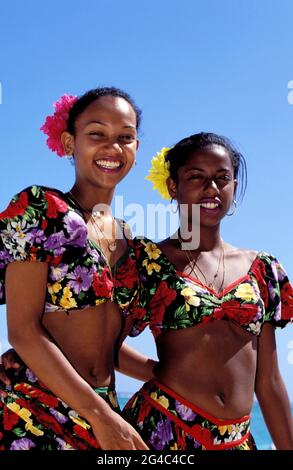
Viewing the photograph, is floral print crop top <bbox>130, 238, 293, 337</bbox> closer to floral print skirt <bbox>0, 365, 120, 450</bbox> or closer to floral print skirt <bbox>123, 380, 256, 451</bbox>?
floral print skirt <bbox>123, 380, 256, 451</bbox>

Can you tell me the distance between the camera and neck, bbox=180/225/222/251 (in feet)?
13.2

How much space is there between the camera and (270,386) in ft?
12.6

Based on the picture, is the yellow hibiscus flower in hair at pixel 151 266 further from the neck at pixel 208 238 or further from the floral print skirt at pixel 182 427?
the floral print skirt at pixel 182 427

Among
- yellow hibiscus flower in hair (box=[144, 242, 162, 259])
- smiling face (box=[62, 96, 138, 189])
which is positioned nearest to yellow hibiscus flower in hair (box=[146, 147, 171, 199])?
yellow hibiscus flower in hair (box=[144, 242, 162, 259])

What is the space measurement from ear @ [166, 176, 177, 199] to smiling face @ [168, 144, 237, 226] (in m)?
0.12

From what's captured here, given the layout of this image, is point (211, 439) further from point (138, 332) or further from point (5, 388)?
point (5, 388)

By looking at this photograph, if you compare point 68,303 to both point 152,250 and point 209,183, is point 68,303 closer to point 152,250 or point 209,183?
point 152,250

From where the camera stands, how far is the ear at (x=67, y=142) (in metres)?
3.65

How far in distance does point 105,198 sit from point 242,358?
1100 mm

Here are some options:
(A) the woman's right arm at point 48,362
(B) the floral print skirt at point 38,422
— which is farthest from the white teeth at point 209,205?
(B) the floral print skirt at point 38,422

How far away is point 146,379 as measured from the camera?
13.0ft

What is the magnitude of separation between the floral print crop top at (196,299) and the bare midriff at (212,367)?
0.06 meters

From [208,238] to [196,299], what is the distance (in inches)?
22.5

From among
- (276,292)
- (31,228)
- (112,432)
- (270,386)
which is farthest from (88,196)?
(270,386)
